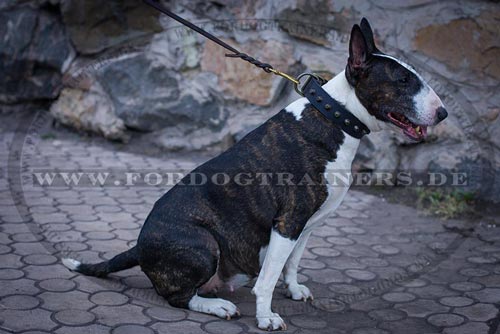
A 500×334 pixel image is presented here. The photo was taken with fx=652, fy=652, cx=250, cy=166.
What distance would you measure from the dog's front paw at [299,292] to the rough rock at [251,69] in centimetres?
274

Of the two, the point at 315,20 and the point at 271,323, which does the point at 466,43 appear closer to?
the point at 315,20

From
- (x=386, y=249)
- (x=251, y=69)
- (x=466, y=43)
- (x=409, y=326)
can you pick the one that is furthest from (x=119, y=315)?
(x=466, y=43)

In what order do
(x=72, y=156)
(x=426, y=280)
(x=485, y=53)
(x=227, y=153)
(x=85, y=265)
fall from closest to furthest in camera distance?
(x=227, y=153) < (x=85, y=265) < (x=426, y=280) < (x=485, y=53) < (x=72, y=156)

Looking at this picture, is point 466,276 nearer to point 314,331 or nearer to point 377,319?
point 377,319

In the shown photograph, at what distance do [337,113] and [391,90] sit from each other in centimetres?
27

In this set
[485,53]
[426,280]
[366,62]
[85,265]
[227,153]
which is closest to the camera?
[366,62]

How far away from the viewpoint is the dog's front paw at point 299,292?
3518mm

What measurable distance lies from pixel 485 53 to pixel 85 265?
3.41 meters

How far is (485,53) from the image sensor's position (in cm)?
504

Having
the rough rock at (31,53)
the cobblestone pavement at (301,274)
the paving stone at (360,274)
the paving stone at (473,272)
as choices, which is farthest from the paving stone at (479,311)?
the rough rock at (31,53)

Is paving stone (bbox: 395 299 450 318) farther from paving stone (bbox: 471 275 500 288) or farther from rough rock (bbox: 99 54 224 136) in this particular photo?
rough rock (bbox: 99 54 224 136)

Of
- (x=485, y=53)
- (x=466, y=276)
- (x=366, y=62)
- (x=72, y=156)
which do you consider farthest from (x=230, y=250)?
(x=72, y=156)

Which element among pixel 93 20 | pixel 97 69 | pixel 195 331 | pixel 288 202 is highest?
pixel 93 20

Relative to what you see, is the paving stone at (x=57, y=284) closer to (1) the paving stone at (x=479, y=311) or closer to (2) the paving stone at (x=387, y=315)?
(2) the paving stone at (x=387, y=315)
